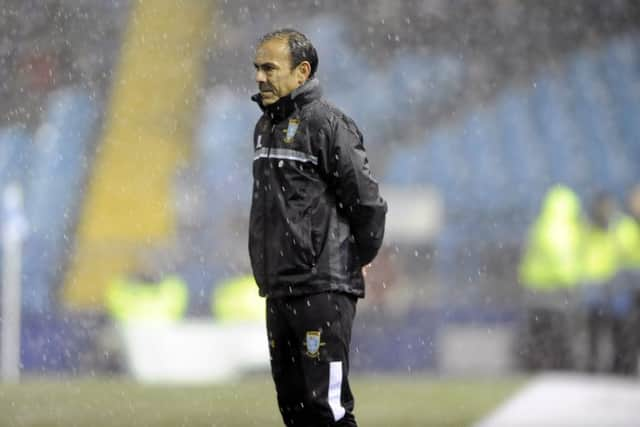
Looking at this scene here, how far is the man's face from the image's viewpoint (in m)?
3.75

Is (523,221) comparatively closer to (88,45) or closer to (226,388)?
(226,388)

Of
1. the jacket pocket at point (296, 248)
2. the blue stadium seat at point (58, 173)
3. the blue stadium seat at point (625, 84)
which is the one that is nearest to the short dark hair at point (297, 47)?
the jacket pocket at point (296, 248)

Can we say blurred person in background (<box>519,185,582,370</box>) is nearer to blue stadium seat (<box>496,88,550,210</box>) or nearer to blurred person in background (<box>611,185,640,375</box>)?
blurred person in background (<box>611,185,640,375</box>)

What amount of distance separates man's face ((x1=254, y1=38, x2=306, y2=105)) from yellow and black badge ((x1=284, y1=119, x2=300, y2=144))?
0.26 feet

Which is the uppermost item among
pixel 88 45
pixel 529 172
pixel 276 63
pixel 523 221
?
pixel 88 45

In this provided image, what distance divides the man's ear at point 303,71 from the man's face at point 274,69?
0.03 metres

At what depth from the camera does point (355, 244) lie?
3.83m

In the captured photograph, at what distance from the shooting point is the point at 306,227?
12.2 feet

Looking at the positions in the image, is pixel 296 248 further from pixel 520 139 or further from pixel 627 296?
pixel 520 139

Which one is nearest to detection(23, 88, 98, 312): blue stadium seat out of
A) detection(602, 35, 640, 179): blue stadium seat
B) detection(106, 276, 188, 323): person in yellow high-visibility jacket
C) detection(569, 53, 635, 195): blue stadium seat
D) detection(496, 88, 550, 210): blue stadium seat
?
detection(106, 276, 188, 323): person in yellow high-visibility jacket

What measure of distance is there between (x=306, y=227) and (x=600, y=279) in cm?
931

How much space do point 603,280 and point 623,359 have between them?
1271mm

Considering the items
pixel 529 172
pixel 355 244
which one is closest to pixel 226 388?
pixel 355 244

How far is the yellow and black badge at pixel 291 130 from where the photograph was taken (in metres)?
3.74
